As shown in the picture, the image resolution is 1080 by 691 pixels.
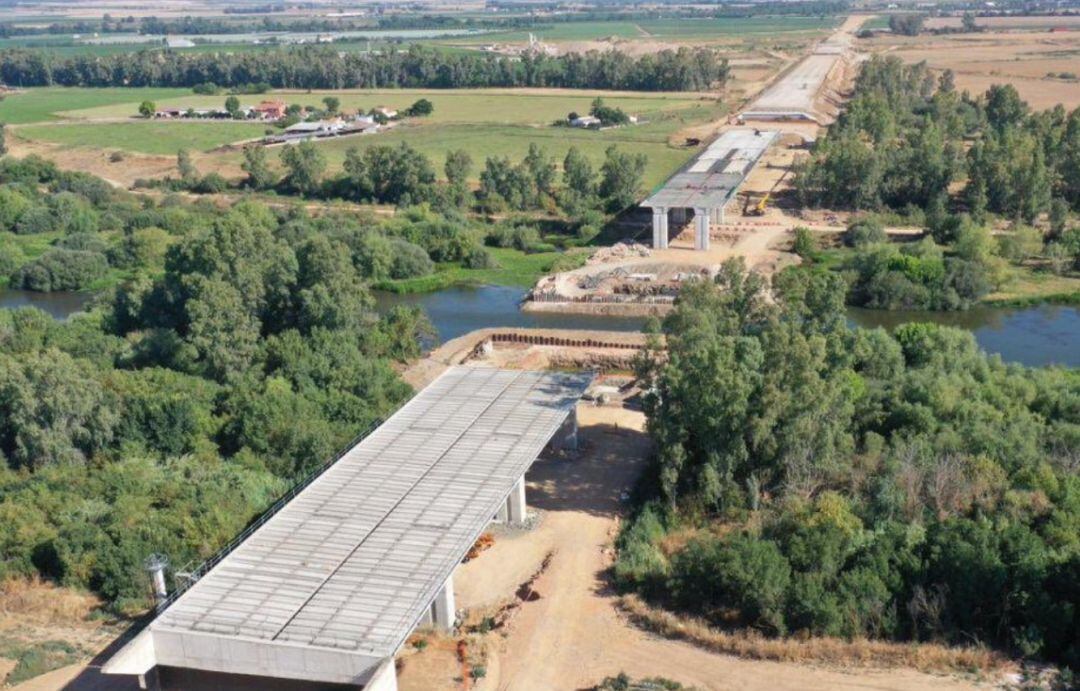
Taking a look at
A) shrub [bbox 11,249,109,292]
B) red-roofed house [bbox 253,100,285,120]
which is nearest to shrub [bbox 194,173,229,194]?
shrub [bbox 11,249,109,292]

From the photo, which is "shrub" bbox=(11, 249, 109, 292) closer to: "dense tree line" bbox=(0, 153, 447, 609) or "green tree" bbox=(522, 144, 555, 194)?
"dense tree line" bbox=(0, 153, 447, 609)

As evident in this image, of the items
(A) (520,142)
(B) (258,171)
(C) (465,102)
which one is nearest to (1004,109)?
(A) (520,142)

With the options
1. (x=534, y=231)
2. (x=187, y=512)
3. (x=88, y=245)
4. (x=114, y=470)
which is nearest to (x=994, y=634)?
(x=187, y=512)

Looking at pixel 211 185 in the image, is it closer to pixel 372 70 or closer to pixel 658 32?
pixel 372 70

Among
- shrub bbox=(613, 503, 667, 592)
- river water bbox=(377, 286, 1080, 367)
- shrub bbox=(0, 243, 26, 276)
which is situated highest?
shrub bbox=(0, 243, 26, 276)

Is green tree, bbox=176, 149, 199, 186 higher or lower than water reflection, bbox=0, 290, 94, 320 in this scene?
higher

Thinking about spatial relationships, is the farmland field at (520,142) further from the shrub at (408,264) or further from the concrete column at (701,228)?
the shrub at (408,264)

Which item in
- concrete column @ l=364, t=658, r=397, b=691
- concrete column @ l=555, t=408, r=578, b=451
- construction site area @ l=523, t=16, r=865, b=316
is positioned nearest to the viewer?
concrete column @ l=364, t=658, r=397, b=691

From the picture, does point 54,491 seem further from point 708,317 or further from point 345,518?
point 708,317

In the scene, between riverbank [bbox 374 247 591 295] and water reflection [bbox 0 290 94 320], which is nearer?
water reflection [bbox 0 290 94 320]
